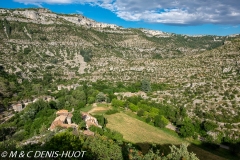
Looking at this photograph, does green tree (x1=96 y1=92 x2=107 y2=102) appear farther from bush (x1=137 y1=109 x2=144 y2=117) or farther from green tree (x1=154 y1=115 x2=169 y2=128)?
green tree (x1=154 y1=115 x2=169 y2=128)

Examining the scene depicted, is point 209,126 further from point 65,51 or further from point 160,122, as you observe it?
point 65,51

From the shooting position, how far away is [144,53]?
16038cm

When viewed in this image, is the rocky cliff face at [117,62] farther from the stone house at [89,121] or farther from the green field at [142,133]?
the stone house at [89,121]

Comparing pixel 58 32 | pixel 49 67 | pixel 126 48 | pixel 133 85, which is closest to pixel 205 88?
pixel 133 85

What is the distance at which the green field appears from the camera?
36.4 metres

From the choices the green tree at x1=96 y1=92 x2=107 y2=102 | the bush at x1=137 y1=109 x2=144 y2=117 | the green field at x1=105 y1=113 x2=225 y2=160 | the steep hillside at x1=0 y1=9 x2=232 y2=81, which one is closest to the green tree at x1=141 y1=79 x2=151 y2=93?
the steep hillside at x1=0 y1=9 x2=232 y2=81

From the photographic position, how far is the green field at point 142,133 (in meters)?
36.4

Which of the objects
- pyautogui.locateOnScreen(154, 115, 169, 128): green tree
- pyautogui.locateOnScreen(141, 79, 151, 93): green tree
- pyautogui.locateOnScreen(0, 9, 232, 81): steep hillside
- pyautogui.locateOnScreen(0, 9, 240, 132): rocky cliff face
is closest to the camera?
pyautogui.locateOnScreen(154, 115, 169, 128): green tree

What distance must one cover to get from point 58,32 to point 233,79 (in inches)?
4897

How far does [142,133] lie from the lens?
41.1m

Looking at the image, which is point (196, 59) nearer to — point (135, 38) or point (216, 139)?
point (216, 139)

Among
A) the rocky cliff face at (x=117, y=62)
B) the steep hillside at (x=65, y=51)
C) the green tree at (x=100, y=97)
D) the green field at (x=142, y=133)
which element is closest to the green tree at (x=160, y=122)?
the green field at (x=142, y=133)

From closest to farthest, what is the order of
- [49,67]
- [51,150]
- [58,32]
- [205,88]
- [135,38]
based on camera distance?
[51,150], [205,88], [49,67], [58,32], [135,38]

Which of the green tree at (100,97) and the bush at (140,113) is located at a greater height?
the green tree at (100,97)
